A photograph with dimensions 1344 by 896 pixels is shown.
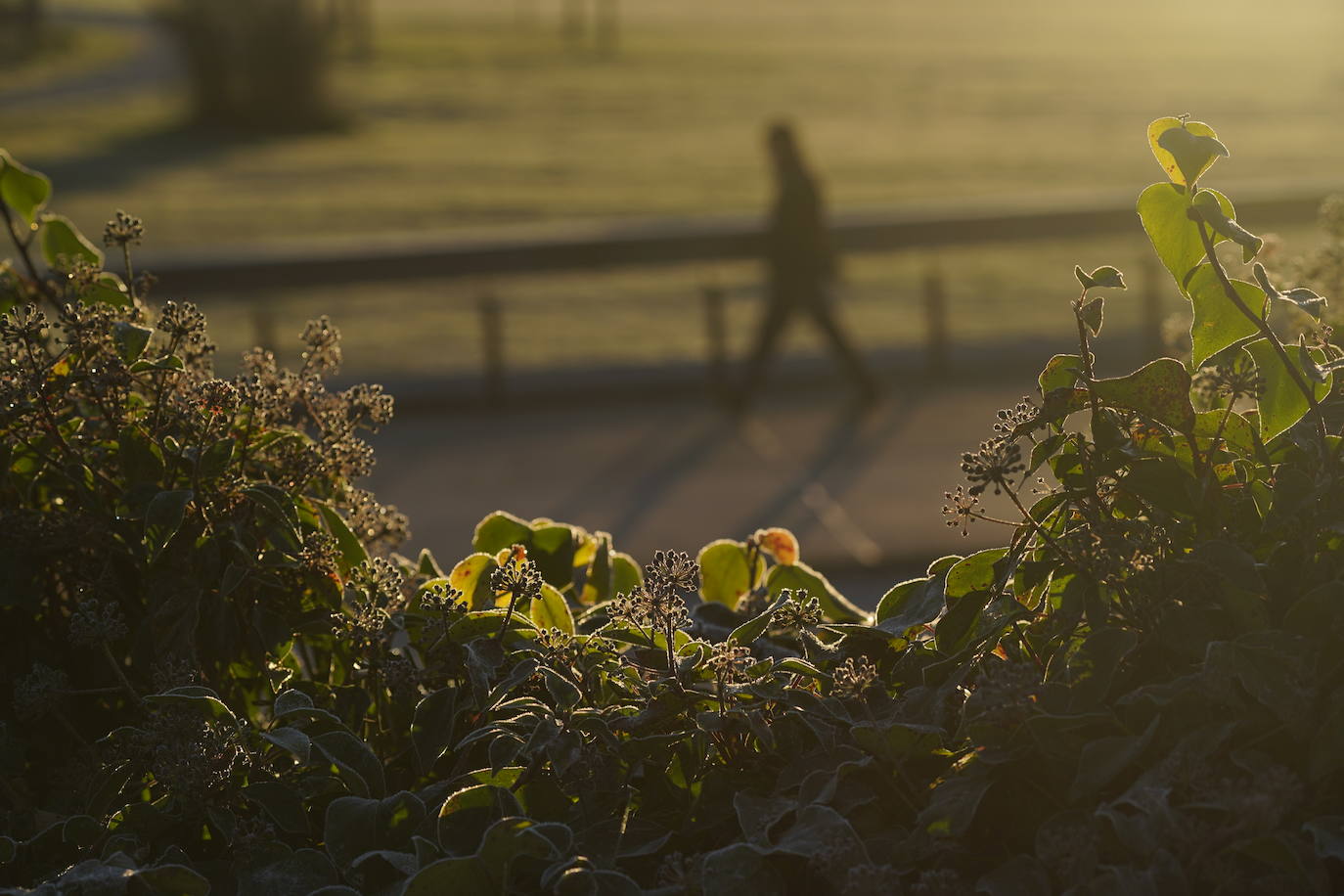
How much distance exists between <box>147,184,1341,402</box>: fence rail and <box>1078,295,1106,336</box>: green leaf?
10125 mm

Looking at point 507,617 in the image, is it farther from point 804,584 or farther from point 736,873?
point 804,584

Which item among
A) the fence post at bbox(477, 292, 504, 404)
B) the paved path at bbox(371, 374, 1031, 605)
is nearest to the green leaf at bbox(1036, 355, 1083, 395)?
the paved path at bbox(371, 374, 1031, 605)

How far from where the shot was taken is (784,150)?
1152 cm

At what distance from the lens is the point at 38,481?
221 cm

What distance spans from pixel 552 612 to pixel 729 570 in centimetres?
43

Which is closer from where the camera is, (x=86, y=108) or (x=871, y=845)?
(x=871, y=845)

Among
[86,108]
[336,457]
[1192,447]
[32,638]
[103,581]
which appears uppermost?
[1192,447]

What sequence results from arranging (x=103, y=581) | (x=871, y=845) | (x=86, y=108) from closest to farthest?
(x=871, y=845) → (x=103, y=581) → (x=86, y=108)

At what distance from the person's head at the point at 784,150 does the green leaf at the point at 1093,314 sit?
996 cm

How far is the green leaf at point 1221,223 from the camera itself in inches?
65.7

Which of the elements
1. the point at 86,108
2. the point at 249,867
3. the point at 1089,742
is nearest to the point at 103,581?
the point at 249,867

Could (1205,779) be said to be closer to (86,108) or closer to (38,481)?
(38,481)

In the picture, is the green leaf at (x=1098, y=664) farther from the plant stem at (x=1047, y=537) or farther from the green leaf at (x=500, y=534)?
the green leaf at (x=500, y=534)

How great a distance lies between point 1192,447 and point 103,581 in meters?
1.35
